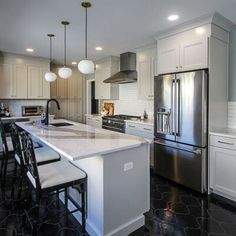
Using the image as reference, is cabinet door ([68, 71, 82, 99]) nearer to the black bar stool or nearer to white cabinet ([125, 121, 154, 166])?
white cabinet ([125, 121, 154, 166])

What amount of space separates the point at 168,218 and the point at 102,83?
13.8 ft

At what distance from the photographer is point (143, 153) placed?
2178mm

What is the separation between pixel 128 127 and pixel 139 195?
2224 millimetres

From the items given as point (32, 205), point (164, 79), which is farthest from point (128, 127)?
point (32, 205)

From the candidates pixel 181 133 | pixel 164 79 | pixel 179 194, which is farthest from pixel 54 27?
pixel 179 194

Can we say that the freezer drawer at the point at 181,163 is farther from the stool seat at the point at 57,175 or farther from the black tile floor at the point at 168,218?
the stool seat at the point at 57,175

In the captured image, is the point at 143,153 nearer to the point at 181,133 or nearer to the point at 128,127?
the point at 181,133

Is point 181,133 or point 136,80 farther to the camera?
point 136,80

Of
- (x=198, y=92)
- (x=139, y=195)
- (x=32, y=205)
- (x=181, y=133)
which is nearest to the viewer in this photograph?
(x=139, y=195)

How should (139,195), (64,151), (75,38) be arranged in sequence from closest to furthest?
1. (64,151)
2. (139,195)
3. (75,38)

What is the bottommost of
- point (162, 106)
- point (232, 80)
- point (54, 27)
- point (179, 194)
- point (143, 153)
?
point (179, 194)

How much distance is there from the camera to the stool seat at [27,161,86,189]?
1786mm

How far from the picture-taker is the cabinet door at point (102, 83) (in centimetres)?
554

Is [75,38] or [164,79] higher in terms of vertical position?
[75,38]
